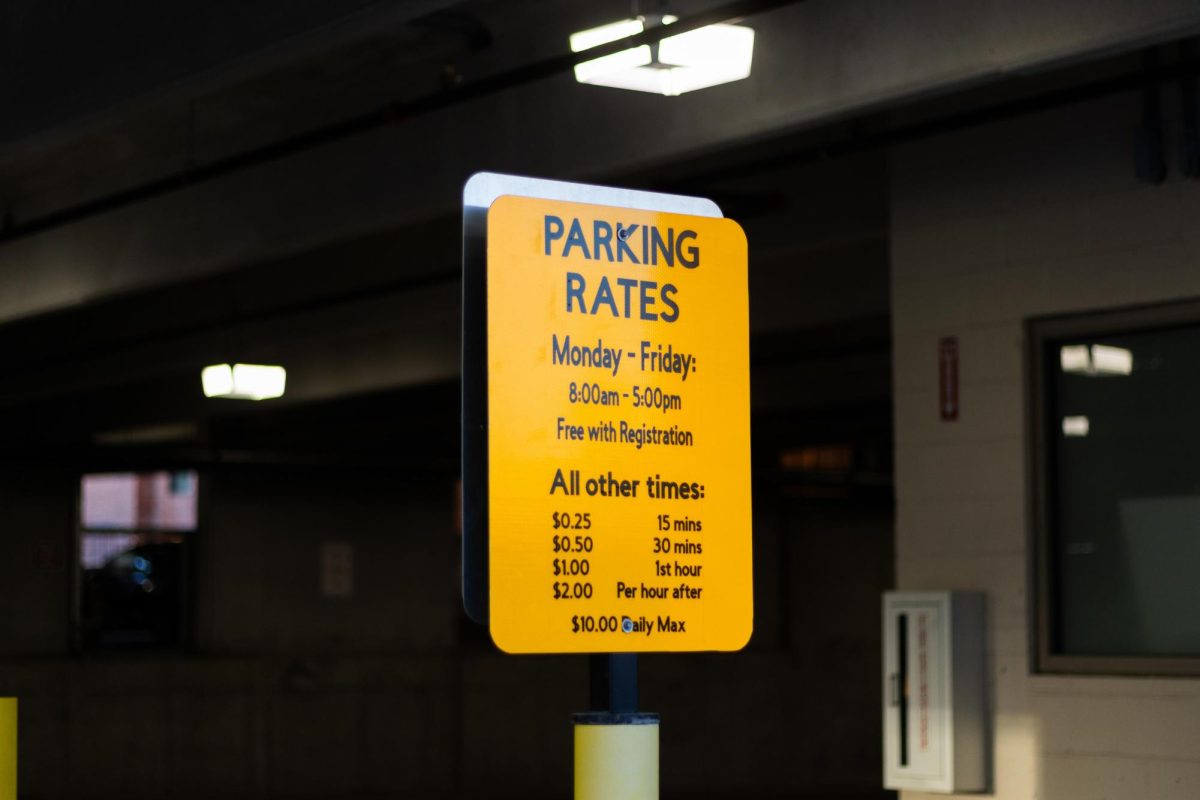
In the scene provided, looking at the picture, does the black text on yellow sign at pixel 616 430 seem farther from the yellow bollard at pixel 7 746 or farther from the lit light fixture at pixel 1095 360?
the lit light fixture at pixel 1095 360

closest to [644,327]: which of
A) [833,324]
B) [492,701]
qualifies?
[833,324]

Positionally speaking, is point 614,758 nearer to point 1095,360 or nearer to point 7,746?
point 7,746

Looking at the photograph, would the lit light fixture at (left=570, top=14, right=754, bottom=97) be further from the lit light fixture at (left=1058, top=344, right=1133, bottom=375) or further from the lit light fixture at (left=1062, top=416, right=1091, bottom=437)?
the lit light fixture at (left=1062, top=416, right=1091, bottom=437)

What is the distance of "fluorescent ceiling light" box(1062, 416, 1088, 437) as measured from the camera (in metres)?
7.45

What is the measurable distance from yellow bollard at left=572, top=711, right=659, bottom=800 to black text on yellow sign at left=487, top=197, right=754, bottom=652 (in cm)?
13

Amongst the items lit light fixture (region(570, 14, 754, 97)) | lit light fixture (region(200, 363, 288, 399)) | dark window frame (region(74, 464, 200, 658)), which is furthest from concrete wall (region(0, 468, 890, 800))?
lit light fixture (region(570, 14, 754, 97))

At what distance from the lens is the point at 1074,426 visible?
7477 millimetres

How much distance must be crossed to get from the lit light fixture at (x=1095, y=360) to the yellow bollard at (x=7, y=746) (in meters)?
4.25

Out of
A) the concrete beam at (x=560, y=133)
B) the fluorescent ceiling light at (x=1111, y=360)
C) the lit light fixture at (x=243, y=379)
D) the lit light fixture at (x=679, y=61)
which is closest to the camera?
the lit light fixture at (x=679, y=61)

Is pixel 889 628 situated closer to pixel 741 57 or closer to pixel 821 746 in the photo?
pixel 741 57

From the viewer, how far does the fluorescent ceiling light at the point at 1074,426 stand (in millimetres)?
7449

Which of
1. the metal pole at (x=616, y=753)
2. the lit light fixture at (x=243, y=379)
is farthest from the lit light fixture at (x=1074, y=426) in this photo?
the lit light fixture at (x=243, y=379)

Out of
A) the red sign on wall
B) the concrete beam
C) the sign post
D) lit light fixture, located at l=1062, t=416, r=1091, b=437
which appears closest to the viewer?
the sign post

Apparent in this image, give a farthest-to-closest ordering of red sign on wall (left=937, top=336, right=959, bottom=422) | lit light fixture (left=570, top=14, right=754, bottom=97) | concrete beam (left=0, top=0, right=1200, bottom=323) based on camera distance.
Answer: red sign on wall (left=937, top=336, right=959, bottom=422) → concrete beam (left=0, top=0, right=1200, bottom=323) → lit light fixture (left=570, top=14, right=754, bottom=97)
